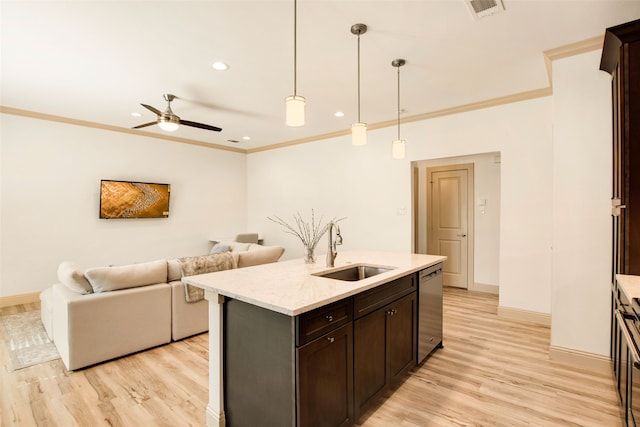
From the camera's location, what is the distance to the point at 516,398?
232 centimetres

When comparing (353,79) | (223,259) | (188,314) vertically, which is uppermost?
(353,79)

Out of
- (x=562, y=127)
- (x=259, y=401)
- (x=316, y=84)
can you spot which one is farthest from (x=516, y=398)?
(x=316, y=84)

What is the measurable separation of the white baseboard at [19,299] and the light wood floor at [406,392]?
6.57 feet

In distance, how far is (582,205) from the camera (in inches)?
109

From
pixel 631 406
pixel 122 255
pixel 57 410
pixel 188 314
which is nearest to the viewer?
pixel 631 406

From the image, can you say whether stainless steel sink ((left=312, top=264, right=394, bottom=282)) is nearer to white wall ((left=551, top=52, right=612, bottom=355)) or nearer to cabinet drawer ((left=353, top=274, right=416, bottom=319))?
cabinet drawer ((left=353, top=274, right=416, bottom=319))

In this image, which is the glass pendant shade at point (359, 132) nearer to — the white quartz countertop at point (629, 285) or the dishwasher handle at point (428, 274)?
the dishwasher handle at point (428, 274)

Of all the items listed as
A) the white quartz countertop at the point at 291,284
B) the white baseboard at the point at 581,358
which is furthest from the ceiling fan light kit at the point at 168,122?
the white baseboard at the point at 581,358

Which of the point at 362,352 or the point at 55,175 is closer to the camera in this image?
the point at 362,352

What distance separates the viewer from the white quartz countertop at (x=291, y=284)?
164 cm

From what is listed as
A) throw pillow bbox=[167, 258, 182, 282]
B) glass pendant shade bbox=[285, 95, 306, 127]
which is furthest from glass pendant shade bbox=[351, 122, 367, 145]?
throw pillow bbox=[167, 258, 182, 282]

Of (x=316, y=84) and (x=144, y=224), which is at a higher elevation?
(x=316, y=84)

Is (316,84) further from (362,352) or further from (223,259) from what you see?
(362,352)

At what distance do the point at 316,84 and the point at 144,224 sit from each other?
4270 millimetres
